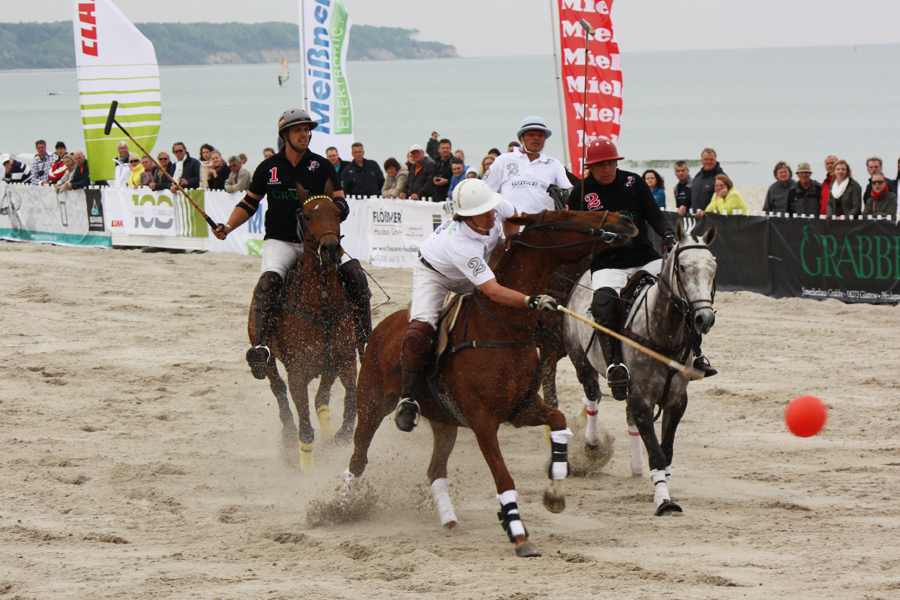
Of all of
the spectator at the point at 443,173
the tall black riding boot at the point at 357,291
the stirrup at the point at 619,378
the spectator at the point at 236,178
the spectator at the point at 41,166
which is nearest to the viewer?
the stirrup at the point at 619,378

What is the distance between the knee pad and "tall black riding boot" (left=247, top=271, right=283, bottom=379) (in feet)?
6.14

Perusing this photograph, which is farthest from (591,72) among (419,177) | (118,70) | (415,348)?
(118,70)

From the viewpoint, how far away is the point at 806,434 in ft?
19.1

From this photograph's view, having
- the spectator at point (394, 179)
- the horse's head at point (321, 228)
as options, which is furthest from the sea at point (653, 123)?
the horse's head at point (321, 228)

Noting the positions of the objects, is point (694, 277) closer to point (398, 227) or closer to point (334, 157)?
point (398, 227)

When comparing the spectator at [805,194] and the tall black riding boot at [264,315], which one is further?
the spectator at [805,194]

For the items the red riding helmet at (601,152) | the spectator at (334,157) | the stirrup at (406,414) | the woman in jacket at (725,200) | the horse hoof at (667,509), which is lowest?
the horse hoof at (667,509)

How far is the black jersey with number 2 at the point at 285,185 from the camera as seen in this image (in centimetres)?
781

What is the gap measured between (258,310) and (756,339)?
280 inches

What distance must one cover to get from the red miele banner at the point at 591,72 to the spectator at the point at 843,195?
336 cm

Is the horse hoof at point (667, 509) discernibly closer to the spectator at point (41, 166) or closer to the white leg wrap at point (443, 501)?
the white leg wrap at point (443, 501)

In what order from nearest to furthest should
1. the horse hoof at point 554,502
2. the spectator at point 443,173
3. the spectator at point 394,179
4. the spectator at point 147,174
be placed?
the horse hoof at point 554,502 < the spectator at point 443,173 < the spectator at point 394,179 < the spectator at point 147,174

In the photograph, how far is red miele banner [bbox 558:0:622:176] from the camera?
13539mm

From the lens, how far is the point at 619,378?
6.93 metres
